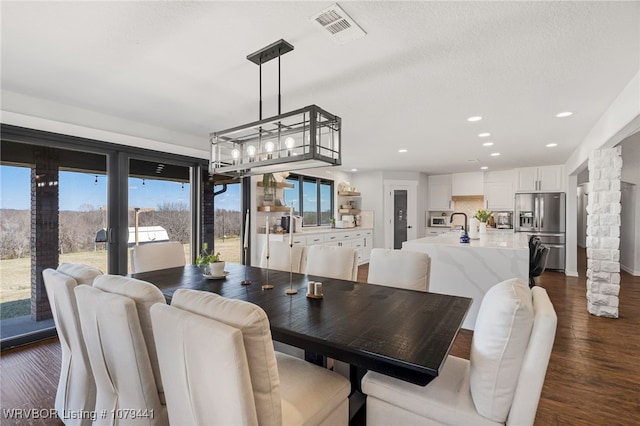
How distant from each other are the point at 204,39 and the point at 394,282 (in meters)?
2.19

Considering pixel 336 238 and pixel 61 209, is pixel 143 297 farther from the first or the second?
pixel 336 238

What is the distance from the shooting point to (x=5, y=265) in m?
3.03

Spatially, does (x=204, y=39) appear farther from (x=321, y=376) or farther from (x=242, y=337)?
(x=321, y=376)

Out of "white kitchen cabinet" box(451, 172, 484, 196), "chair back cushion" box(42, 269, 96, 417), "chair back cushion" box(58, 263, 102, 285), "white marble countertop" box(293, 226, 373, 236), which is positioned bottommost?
"chair back cushion" box(42, 269, 96, 417)

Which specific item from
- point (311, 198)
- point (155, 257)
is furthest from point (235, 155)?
point (311, 198)

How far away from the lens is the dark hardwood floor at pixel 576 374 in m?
2.05

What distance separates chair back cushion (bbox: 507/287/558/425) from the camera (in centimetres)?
116

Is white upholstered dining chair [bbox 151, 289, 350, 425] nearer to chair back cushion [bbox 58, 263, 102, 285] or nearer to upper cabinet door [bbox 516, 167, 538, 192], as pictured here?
chair back cushion [bbox 58, 263, 102, 285]

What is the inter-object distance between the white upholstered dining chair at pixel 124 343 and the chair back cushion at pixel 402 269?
176cm

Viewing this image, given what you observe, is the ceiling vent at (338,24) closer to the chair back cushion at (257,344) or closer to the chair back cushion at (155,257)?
the chair back cushion at (257,344)

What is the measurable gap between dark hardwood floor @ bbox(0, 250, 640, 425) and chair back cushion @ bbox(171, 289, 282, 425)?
171 cm

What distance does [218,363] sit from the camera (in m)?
1.03

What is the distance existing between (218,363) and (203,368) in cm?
9

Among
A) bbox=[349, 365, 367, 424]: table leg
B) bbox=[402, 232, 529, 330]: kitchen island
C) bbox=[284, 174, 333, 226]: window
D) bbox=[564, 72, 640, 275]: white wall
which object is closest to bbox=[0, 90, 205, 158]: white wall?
bbox=[284, 174, 333, 226]: window
